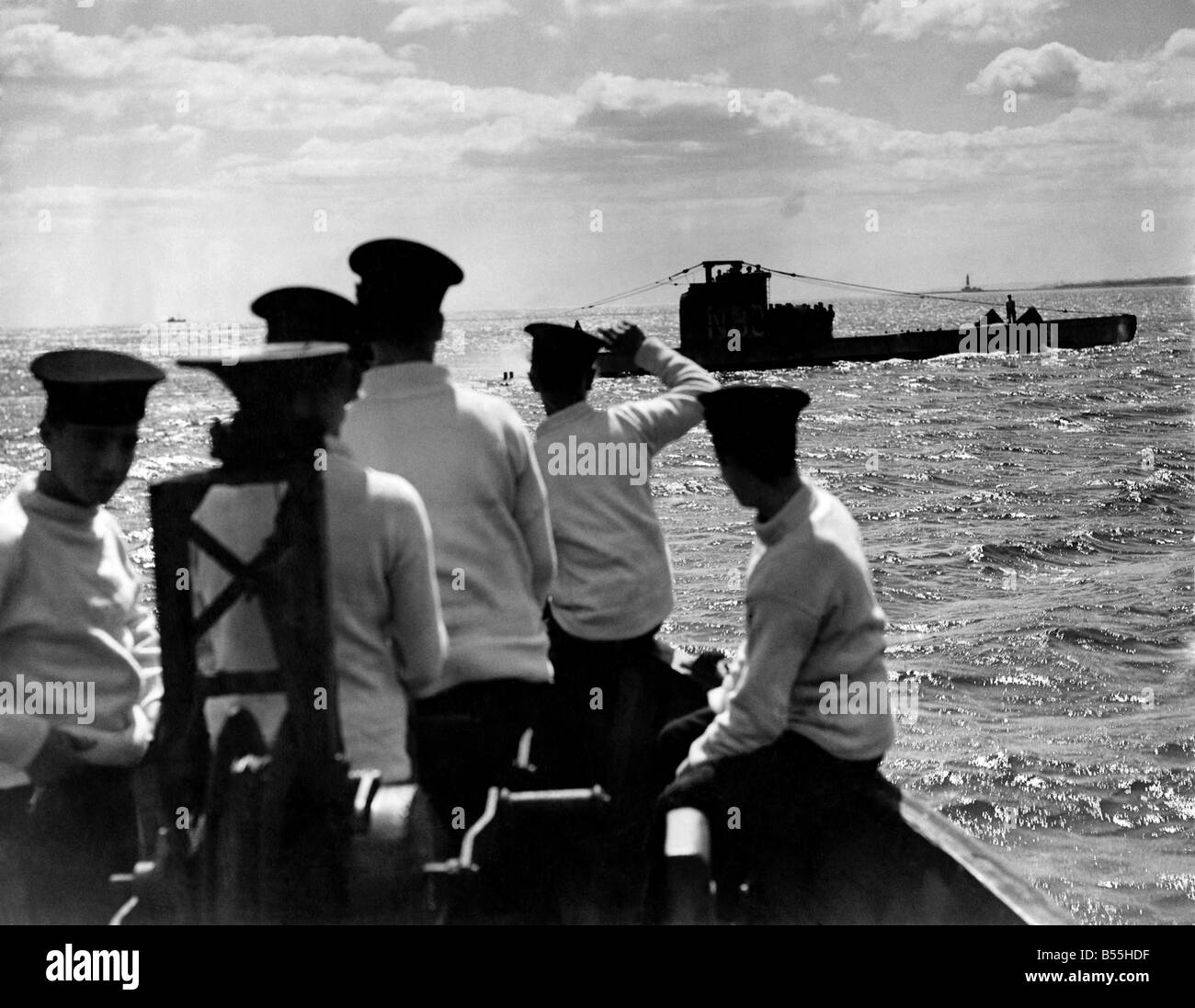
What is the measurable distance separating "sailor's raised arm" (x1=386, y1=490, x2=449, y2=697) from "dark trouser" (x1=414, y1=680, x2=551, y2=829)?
0.42m

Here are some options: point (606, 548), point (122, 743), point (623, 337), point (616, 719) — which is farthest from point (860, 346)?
point (122, 743)

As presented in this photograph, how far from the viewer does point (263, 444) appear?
2.51 meters

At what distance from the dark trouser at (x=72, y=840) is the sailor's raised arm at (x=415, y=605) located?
2.81 ft

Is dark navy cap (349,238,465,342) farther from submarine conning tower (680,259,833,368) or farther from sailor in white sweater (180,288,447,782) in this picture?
submarine conning tower (680,259,833,368)

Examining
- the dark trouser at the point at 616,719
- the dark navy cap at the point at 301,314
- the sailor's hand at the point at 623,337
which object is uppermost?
the dark navy cap at the point at 301,314

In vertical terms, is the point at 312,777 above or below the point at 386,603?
below

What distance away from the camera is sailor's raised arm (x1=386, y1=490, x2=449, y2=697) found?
108 inches

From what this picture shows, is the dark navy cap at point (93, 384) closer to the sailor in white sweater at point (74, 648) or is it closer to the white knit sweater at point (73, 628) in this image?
the sailor in white sweater at point (74, 648)

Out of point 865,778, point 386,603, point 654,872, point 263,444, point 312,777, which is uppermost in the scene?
point 263,444

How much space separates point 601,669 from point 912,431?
41590 millimetres

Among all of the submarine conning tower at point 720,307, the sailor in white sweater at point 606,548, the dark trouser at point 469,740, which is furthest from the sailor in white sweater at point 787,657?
the submarine conning tower at point 720,307

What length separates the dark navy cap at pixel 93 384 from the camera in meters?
2.92
